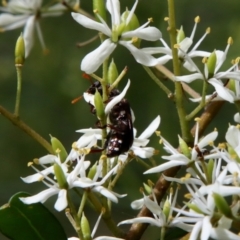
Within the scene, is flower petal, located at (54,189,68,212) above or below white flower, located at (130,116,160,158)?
below

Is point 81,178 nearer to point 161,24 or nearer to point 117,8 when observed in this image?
point 117,8

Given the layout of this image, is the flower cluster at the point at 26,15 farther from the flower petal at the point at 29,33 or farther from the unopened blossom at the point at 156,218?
the unopened blossom at the point at 156,218

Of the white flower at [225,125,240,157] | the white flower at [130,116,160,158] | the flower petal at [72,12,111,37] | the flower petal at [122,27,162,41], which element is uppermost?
the flower petal at [72,12,111,37]

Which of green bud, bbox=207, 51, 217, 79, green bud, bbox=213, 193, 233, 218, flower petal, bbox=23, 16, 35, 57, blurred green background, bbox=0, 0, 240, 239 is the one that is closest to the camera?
green bud, bbox=213, 193, 233, 218

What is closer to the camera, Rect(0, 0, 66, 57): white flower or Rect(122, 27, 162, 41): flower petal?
Rect(122, 27, 162, 41): flower petal

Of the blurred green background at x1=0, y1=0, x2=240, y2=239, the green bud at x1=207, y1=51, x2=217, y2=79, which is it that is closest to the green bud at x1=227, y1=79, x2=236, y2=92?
the green bud at x1=207, y1=51, x2=217, y2=79

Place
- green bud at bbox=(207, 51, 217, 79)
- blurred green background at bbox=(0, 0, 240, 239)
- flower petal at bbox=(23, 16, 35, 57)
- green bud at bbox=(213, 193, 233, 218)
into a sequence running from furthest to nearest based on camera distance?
blurred green background at bbox=(0, 0, 240, 239)
flower petal at bbox=(23, 16, 35, 57)
green bud at bbox=(207, 51, 217, 79)
green bud at bbox=(213, 193, 233, 218)

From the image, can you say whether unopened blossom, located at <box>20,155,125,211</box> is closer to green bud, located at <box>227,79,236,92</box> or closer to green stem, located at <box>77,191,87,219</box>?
green stem, located at <box>77,191,87,219</box>
